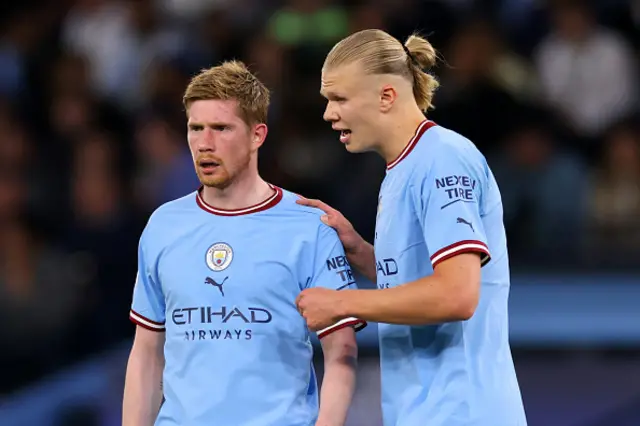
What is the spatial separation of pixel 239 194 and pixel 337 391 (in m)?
0.75

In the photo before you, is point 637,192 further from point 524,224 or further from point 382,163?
point 382,163

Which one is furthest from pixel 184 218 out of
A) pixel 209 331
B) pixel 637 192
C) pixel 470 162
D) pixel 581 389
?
pixel 637 192

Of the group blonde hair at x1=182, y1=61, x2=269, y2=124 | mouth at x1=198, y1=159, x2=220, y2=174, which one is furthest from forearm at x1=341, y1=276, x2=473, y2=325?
blonde hair at x1=182, y1=61, x2=269, y2=124

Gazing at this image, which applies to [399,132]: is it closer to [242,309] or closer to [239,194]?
[239,194]

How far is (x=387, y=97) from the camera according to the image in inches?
150

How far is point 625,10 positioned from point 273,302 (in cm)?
599

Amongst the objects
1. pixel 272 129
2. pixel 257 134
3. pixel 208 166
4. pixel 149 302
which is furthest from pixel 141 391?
pixel 272 129

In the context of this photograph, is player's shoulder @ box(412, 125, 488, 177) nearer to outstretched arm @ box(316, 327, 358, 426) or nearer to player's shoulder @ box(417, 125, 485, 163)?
player's shoulder @ box(417, 125, 485, 163)

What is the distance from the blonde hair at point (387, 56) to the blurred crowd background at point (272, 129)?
338cm

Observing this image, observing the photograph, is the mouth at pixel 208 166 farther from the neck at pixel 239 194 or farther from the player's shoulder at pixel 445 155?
the player's shoulder at pixel 445 155

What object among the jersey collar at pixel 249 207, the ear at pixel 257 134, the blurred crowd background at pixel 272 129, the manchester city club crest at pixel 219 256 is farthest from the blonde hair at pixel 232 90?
the blurred crowd background at pixel 272 129

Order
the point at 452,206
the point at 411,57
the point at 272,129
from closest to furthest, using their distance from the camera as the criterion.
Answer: the point at 452,206, the point at 411,57, the point at 272,129

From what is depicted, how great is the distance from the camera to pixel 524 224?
7488 mm

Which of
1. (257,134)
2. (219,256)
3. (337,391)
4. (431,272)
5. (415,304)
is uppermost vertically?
(257,134)
